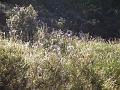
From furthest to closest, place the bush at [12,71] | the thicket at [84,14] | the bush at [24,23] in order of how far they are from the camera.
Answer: the thicket at [84,14] → the bush at [24,23] → the bush at [12,71]

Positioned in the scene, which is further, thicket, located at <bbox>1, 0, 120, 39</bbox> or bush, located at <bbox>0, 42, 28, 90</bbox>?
thicket, located at <bbox>1, 0, 120, 39</bbox>

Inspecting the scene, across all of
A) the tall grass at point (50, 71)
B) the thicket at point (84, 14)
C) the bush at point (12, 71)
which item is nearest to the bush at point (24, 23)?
the thicket at point (84, 14)

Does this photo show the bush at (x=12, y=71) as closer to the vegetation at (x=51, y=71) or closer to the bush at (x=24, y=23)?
the vegetation at (x=51, y=71)

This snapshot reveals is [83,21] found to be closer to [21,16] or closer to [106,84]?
[21,16]

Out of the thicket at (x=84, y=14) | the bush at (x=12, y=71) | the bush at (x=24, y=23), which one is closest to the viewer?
the bush at (x=12, y=71)

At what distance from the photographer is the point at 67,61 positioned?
5.93 m

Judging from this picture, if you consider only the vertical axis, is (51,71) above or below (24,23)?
below

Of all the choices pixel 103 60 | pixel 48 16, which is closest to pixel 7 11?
pixel 48 16

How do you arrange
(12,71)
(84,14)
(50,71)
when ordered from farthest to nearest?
1. (84,14)
2. (50,71)
3. (12,71)

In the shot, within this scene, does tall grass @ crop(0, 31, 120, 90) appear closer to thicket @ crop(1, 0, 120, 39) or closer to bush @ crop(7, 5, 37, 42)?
bush @ crop(7, 5, 37, 42)

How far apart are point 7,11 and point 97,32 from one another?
11.5 ft

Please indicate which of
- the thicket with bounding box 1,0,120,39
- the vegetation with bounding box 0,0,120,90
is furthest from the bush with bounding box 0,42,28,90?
the thicket with bounding box 1,0,120,39

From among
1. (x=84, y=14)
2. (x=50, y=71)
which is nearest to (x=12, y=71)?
(x=50, y=71)

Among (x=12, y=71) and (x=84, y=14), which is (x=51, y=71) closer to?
(x=12, y=71)
